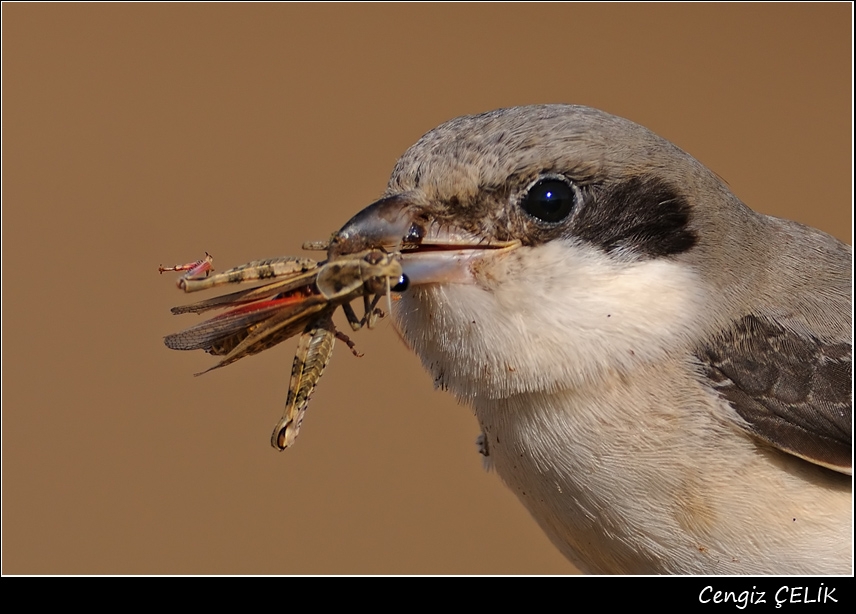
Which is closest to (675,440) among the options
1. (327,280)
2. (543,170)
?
(543,170)

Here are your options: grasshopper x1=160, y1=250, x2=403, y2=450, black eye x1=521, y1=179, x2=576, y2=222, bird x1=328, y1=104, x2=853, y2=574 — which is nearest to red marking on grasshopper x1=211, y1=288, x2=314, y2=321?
grasshopper x1=160, y1=250, x2=403, y2=450

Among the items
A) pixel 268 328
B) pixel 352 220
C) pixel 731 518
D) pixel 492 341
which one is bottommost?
pixel 731 518

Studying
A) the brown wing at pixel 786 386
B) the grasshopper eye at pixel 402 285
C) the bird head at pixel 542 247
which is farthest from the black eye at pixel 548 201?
the brown wing at pixel 786 386

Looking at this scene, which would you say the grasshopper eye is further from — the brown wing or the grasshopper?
the brown wing

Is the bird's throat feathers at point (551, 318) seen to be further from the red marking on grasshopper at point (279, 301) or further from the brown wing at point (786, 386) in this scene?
the red marking on grasshopper at point (279, 301)

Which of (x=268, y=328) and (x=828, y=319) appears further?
(x=828, y=319)

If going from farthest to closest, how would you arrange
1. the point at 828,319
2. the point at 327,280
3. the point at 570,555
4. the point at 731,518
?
the point at 570,555, the point at 828,319, the point at 731,518, the point at 327,280

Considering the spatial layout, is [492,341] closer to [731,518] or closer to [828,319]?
[731,518]
